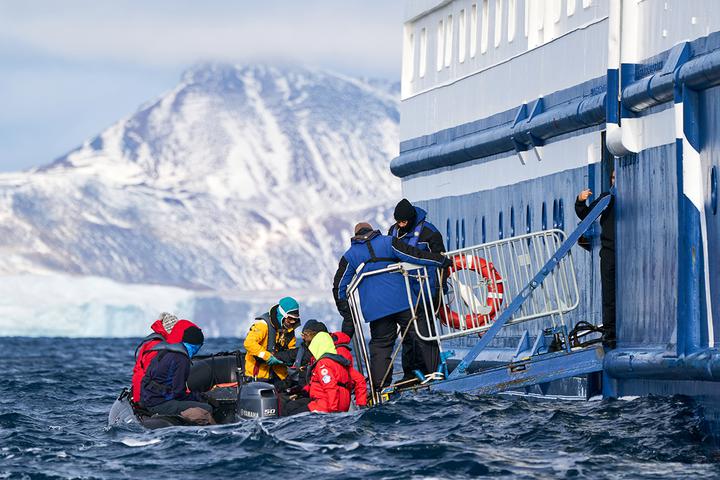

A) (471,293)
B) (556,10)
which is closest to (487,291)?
(471,293)

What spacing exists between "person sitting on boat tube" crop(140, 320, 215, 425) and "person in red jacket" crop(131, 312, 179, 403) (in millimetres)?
182

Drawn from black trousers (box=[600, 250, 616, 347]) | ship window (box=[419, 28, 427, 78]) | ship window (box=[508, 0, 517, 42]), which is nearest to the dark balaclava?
black trousers (box=[600, 250, 616, 347])

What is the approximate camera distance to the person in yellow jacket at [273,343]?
57.0ft

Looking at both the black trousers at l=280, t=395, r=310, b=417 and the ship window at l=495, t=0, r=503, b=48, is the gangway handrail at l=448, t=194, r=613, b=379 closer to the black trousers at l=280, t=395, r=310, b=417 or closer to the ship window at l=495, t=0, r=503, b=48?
the black trousers at l=280, t=395, r=310, b=417

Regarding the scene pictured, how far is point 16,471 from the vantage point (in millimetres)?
13539

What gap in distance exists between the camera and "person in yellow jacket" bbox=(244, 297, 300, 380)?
17.4m

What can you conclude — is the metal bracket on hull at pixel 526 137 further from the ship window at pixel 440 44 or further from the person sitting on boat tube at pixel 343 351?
the ship window at pixel 440 44

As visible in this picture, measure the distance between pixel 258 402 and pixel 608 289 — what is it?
140 inches

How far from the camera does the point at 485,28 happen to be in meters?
21.3

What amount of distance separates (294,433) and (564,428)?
2.41 m

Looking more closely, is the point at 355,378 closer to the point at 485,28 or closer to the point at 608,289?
the point at 608,289

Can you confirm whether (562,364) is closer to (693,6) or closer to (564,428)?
(564,428)

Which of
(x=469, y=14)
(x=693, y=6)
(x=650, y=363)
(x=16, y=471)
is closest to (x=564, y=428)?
(x=650, y=363)

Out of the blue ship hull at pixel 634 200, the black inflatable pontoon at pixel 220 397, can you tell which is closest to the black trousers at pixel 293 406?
the black inflatable pontoon at pixel 220 397
